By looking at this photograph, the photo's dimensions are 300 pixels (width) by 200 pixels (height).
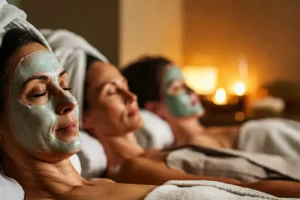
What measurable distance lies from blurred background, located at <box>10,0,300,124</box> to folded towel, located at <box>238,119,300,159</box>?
1050 mm

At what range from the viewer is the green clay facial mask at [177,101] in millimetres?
2002

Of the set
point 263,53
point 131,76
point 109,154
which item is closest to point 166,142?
point 131,76

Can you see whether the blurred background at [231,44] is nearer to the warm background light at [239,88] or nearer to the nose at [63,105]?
the warm background light at [239,88]

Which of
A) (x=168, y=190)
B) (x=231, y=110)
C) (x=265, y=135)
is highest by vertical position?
(x=168, y=190)

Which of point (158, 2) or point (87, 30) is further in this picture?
point (158, 2)

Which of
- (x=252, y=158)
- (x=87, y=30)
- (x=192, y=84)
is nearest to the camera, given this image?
(x=252, y=158)

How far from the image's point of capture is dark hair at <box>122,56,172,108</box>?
6.41 ft

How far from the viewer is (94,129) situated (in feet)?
5.20

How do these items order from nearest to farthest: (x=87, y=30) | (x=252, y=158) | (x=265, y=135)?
(x=252, y=158) → (x=265, y=135) → (x=87, y=30)

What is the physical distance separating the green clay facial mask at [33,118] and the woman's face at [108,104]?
1.69 feet

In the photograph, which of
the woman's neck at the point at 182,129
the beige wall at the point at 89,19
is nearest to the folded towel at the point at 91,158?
the woman's neck at the point at 182,129

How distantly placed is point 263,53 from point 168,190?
2585 mm

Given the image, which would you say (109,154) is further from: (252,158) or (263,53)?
(263,53)

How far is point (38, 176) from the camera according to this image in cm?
102
